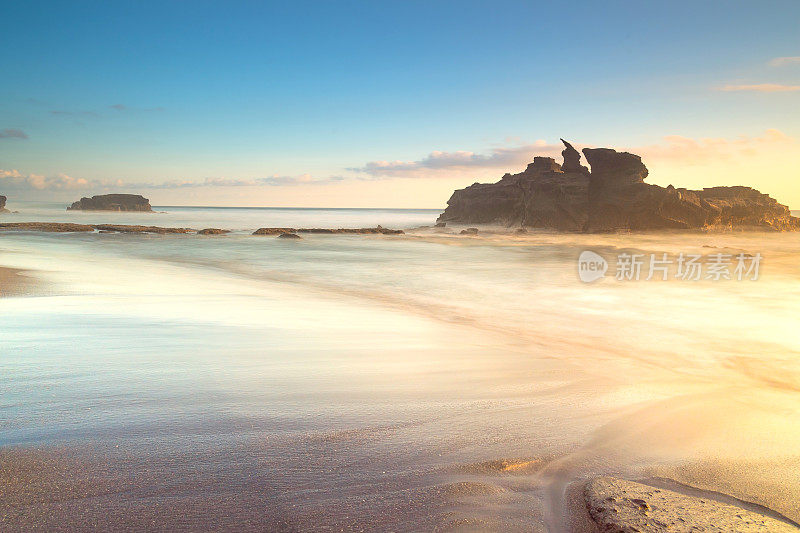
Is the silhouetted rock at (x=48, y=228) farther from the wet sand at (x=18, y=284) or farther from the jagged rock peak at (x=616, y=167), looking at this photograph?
the jagged rock peak at (x=616, y=167)

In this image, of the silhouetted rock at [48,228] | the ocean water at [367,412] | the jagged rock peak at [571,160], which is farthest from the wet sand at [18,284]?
Result: the jagged rock peak at [571,160]

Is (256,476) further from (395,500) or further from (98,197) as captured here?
(98,197)

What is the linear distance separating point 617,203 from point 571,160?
763cm

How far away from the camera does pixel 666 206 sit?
3956 centimetres

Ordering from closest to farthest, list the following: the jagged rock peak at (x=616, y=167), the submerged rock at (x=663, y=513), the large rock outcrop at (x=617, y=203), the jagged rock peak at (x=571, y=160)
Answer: the submerged rock at (x=663, y=513) → the large rock outcrop at (x=617, y=203) → the jagged rock peak at (x=616, y=167) → the jagged rock peak at (x=571, y=160)

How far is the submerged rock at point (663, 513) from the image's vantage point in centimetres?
188

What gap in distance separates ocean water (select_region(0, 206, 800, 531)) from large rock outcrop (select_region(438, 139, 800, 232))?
34.3 m

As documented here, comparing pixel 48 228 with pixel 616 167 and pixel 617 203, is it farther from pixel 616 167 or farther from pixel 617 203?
pixel 616 167

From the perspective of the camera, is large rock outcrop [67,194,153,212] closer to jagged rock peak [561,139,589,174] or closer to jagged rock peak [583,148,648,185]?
jagged rock peak [561,139,589,174]

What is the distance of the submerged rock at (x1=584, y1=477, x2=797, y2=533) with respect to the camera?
1884 millimetres

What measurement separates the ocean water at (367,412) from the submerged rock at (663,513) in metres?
0.12

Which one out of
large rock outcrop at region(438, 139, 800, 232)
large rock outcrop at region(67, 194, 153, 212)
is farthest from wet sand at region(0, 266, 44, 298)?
large rock outcrop at region(67, 194, 153, 212)

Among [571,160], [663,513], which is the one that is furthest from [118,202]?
[663,513]

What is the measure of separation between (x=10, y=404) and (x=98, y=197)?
5252 inches
